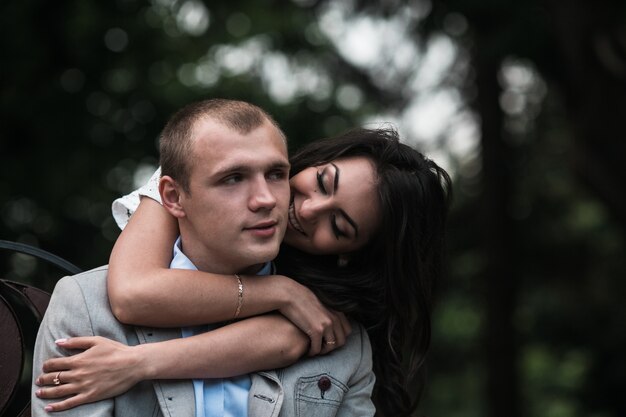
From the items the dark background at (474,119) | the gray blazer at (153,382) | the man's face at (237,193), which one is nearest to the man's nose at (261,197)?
the man's face at (237,193)

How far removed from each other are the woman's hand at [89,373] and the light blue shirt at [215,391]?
0.23 m

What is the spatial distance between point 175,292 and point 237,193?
344 mm

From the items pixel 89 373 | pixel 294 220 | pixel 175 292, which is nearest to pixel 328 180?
pixel 294 220

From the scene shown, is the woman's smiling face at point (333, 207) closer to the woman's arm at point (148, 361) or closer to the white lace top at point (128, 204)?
the woman's arm at point (148, 361)

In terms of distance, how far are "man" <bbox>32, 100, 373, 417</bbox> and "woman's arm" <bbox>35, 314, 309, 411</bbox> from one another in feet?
0.13

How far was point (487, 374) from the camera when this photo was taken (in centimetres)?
1209

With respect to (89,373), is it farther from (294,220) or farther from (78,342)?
(294,220)

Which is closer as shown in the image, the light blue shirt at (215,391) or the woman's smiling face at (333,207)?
the light blue shirt at (215,391)

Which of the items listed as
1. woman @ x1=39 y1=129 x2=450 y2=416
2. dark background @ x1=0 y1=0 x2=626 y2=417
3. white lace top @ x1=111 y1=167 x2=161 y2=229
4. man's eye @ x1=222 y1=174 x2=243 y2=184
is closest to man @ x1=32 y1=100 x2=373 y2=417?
man's eye @ x1=222 y1=174 x2=243 y2=184

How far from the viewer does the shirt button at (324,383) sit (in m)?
3.11

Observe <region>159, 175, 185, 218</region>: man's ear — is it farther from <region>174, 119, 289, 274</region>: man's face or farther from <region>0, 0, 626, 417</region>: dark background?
<region>0, 0, 626, 417</region>: dark background

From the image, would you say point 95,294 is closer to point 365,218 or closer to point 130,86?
point 365,218

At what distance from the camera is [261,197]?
2.81 meters

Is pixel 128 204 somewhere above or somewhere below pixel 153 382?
above
